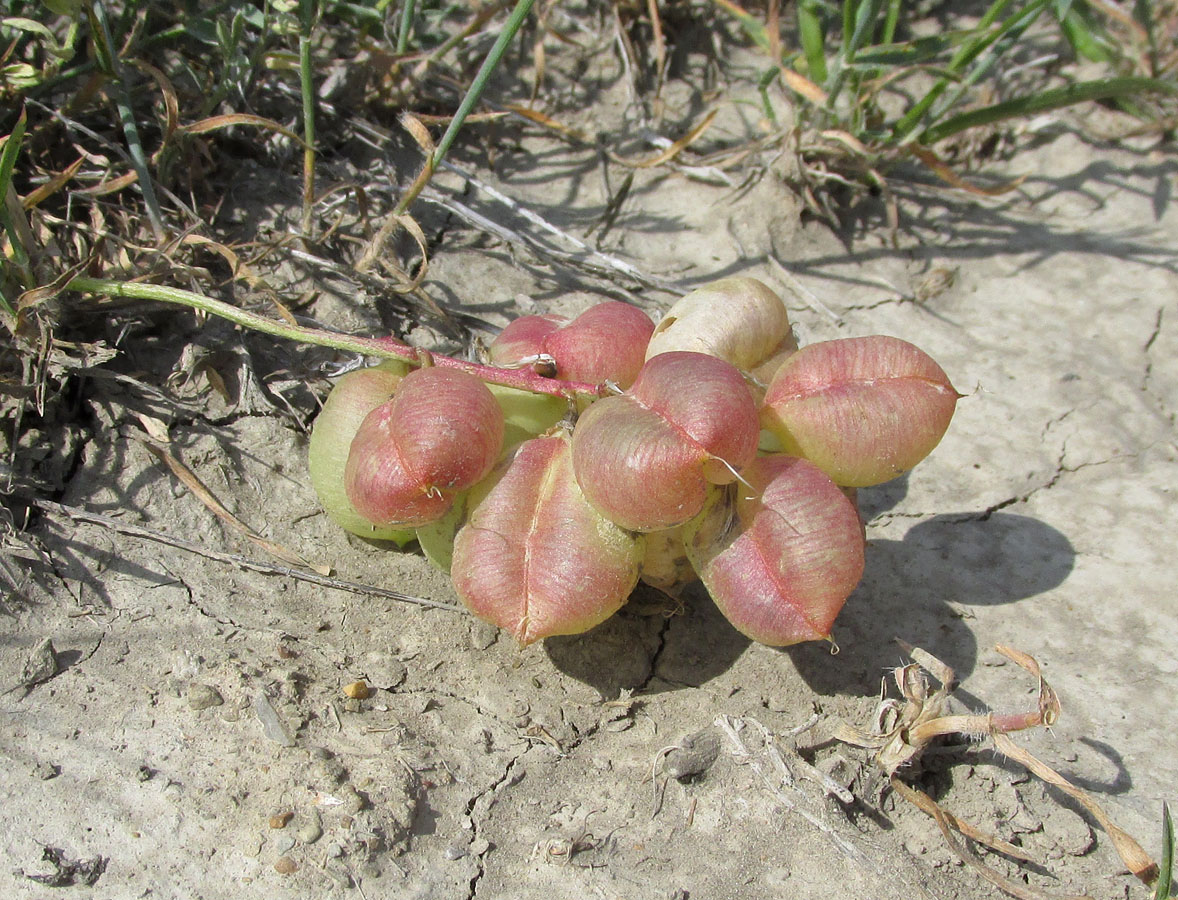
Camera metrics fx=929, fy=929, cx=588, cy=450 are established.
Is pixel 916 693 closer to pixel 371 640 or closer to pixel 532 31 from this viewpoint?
pixel 371 640

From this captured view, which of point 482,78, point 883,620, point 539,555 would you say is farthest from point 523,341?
point 883,620

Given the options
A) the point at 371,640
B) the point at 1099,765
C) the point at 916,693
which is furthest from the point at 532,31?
the point at 1099,765

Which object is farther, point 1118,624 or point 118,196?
point 118,196

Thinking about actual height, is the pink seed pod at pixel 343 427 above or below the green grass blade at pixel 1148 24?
below

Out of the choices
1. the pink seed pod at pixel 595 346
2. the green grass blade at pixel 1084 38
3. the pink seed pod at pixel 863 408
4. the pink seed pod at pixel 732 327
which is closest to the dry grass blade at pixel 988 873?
the pink seed pod at pixel 863 408

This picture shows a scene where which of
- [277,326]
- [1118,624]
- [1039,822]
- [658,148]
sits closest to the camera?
[1039,822]

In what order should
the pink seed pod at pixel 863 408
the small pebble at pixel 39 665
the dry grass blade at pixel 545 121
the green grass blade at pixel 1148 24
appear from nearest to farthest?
1. the pink seed pod at pixel 863 408
2. the small pebble at pixel 39 665
3. the dry grass blade at pixel 545 121
4. the green grass blade at pixel 1148 24

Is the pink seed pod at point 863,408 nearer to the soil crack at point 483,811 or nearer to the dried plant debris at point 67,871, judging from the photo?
the soil crack at point 483,811
